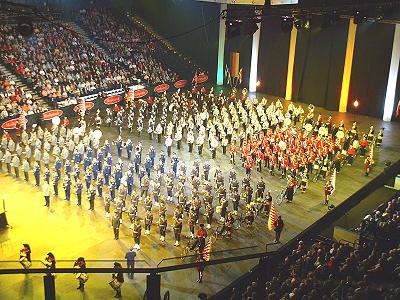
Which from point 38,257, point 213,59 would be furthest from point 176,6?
point 38,257

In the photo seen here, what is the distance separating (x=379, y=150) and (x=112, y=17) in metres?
20.1

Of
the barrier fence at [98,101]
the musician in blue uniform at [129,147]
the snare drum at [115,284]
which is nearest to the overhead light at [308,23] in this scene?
the musician in blue uniform at [129,147]

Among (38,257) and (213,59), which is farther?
(213,59)

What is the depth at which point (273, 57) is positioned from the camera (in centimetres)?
3209

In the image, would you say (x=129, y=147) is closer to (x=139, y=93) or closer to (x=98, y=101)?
(x=98, y=101)

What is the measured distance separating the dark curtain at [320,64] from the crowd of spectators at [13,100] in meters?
15.4

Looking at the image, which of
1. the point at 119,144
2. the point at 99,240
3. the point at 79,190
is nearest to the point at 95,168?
the point at 79,190

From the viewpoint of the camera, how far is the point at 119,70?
29.6 meters

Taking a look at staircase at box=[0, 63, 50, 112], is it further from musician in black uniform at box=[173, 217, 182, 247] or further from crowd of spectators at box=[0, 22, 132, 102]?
musician in black uniform at box=[173, 217, 182, 247]

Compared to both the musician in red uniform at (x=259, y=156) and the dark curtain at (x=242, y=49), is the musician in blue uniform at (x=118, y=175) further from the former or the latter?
the dark curtain at (x=242, y=49)

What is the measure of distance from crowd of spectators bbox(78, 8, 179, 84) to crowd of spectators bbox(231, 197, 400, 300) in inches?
752

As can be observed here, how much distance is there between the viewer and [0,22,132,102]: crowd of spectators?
84.8 feet

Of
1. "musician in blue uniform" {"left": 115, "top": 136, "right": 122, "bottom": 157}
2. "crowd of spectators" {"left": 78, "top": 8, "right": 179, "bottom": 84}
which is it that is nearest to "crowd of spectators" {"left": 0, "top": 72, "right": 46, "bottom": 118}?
"musician in blue uniform" {"left": 115, "top": 136, "right": 122, "bottom": 157}

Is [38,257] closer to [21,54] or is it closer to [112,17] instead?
[21,54]
